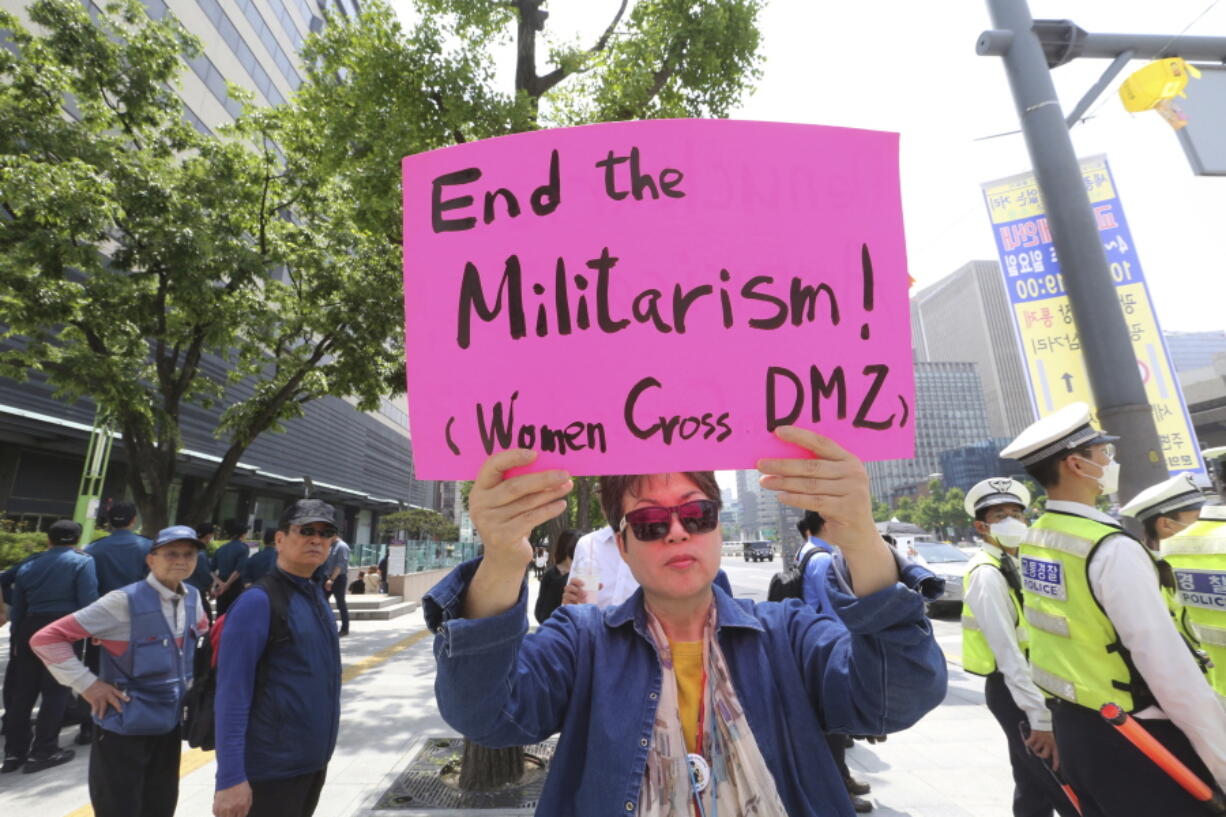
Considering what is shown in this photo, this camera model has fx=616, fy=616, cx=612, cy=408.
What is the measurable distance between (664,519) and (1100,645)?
197cm

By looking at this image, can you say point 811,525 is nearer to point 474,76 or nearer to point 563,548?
point 563,548

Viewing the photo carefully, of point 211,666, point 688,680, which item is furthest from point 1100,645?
point 211,666

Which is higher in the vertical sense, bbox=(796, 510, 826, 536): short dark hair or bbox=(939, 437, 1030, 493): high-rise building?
bbox=(939, 437, 1030, 493): high-rise building

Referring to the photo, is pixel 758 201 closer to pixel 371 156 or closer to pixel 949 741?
pixel 949 741

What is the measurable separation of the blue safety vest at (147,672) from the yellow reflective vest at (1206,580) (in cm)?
471

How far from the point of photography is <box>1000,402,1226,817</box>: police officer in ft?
6.57

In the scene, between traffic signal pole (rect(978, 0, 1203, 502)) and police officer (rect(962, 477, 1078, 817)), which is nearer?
Answer: police officer (rect(962, 477, 1078, 817))

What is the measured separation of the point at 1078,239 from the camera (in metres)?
3.77

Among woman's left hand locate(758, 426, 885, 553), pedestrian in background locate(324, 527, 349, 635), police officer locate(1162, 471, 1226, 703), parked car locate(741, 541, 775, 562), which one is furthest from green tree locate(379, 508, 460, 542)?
woman's left hand locate(758, 426, 885, 553)

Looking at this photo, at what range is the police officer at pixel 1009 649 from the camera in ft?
10.1

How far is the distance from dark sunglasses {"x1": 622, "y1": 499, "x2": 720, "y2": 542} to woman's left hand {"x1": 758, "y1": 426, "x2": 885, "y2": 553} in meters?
0.23

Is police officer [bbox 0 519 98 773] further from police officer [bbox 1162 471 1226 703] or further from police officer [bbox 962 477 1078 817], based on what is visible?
police officer [bbox 1162 471 1226 703]

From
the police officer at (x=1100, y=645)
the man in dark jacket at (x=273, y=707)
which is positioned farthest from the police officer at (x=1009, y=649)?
the man in dark jacket at (x=273, y=707)

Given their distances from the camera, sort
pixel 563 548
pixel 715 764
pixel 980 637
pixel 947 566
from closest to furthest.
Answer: pixel 715 764, pixel 980 637, pixel 563 548, pixel 947 566
